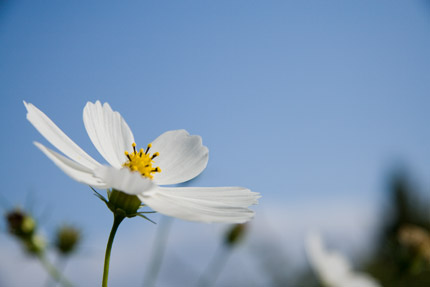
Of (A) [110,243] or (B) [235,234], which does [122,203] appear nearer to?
(A) [110,243]

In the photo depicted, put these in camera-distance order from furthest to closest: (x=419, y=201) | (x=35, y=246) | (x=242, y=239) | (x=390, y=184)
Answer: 1. (x=390, y=184)
2. (x=419, y=201)
3. (x=242, y=239)
4. (x=35, y=246)

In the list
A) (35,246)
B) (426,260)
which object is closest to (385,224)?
(426,260)

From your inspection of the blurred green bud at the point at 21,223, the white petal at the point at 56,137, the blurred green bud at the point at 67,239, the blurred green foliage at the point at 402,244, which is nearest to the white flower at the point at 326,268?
the blurred green foliage at the point at 402,244

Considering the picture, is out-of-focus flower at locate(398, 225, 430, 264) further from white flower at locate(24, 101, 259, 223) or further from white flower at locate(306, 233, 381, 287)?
white flower at locate(24, 101, 259, 223)

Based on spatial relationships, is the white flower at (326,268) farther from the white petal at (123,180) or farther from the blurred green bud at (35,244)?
the white petal at (123,180)

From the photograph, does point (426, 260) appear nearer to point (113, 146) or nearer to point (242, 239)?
point (242, 239)

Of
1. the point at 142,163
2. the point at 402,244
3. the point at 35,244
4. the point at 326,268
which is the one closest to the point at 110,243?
the point at 142,163
